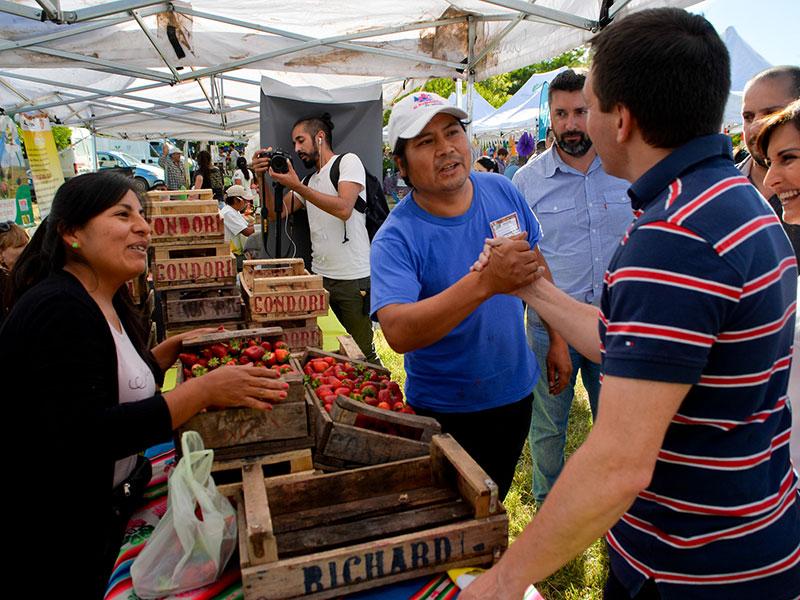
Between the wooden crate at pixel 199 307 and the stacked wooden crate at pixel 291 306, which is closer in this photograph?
the stacked wooden crate at pixel 291 306

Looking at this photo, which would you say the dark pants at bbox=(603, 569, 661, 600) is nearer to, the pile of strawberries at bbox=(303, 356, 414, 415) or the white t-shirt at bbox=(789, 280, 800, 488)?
the white t-shirt at bbox=(789, 280, 800, 488)

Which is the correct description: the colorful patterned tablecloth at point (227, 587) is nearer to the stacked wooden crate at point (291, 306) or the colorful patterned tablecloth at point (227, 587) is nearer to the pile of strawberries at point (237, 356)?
the pile of strawberries at point (237, 356)

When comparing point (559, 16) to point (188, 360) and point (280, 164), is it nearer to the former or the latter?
point (280, 164)

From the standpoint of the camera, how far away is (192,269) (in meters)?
3.97

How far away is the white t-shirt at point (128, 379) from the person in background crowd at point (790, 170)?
2.18 m

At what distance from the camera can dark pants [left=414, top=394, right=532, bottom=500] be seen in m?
2.38

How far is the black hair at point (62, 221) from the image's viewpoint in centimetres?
202

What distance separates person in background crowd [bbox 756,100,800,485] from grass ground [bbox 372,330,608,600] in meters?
1.23

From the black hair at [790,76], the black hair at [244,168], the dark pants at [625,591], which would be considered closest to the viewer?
the dark pants at [625,591]

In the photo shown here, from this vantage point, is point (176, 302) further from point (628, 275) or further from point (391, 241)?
point (628, 275)

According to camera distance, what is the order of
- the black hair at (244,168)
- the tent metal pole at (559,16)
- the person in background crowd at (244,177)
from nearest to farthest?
the tent metal pole at (559,16)
the person in background crowd at (244,177)
the black hair at (244,168)

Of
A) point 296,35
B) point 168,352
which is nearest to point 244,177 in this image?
point 296,35

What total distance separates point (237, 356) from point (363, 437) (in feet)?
2.40

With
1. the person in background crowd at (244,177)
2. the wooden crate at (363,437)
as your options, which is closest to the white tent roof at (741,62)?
the person in background crowd at (244,177)
